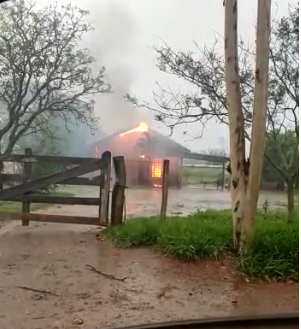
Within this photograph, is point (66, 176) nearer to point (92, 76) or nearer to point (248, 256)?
point (92, 76)

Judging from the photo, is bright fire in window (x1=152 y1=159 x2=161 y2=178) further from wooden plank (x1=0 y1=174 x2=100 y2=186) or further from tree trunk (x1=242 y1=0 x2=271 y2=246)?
tree trunk (x1=242 y1=0 x2=271 y2=246)

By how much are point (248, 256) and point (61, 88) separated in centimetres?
94

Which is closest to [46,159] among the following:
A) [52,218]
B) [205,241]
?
[52,218]

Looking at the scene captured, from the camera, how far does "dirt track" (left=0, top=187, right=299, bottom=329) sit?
130 centimetres

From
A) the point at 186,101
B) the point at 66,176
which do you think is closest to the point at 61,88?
the point at 66,176

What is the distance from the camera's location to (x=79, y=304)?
134cm

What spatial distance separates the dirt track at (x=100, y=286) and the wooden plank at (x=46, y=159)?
0.19 meters

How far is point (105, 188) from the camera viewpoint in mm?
1613

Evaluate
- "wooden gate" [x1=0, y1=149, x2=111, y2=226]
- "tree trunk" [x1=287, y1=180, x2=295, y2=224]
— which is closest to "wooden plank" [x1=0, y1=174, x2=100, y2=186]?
"wooden gate" [x1=0, y1=149, x2=111, y2=226]

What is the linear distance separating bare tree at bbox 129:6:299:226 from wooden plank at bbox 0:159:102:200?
280 millimetres

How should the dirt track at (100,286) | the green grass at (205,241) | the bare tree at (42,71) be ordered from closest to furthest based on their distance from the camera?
the dirt track at (100,286), the bare tree at (42,71), the green grass at (205,241)

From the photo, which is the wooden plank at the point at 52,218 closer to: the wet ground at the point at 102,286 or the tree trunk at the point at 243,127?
the wet ground at the point at 102,286

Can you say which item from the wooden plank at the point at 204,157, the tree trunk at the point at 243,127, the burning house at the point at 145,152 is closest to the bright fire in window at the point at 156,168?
the burning house at the point at 145,152

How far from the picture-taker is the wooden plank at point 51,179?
153 centimetres
